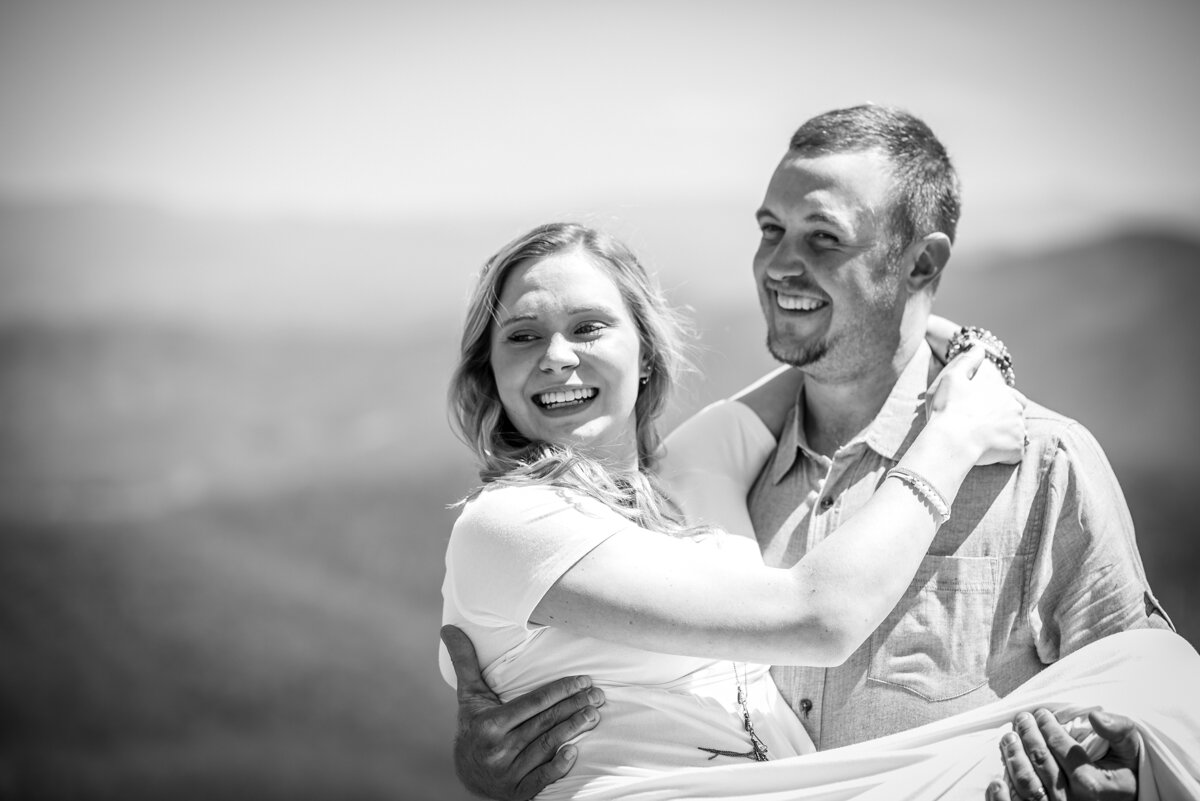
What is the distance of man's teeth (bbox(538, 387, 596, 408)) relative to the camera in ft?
6.73

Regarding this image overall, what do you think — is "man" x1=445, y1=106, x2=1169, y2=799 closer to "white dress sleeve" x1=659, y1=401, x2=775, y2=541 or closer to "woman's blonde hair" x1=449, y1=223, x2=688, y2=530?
"white dress sleeve" x1=659, y1=401, x2=775, y2=541

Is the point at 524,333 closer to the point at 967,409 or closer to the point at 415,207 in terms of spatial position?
the point at 967,409

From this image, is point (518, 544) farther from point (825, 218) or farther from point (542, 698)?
point (825, 218)

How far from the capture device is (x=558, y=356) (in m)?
2.00

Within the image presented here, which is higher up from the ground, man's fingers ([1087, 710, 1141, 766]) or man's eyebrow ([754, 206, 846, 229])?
man's eyebrow ([754, 206, 846, 229])

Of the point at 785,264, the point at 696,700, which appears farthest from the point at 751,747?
the point at 785,264

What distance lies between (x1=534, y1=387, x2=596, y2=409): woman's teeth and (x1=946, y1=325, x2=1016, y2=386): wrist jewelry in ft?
2.29

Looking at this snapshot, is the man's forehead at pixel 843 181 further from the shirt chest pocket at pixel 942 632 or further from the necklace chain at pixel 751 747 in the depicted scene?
the necklace chain at pixel 751 747

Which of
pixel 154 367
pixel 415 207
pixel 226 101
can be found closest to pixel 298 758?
pixel 154 367

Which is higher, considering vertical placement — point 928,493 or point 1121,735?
point 928,493

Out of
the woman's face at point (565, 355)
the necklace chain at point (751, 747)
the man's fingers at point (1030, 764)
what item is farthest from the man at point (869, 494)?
the woman's face at point (565, 355)

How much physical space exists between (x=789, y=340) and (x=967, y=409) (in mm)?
422

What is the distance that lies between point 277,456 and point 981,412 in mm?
4621

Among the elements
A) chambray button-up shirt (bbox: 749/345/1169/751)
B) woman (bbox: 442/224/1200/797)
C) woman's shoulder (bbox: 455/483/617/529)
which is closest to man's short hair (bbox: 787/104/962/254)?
woman (bbox: 442/224/1200/797)
